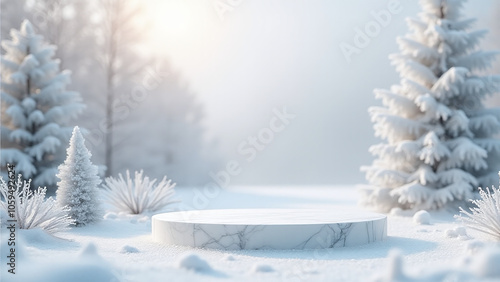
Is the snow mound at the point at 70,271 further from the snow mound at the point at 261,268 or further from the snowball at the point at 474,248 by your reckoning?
the snowball at the point at 474,248

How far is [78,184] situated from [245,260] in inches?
155

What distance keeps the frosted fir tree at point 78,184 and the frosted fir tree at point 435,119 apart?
5.60 m

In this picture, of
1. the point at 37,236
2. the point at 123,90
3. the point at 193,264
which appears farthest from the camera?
the point at 123,90

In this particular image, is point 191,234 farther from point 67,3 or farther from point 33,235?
point 67,3

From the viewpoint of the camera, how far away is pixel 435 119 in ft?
35.4

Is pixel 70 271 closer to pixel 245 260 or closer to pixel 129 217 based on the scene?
pixel 245 260

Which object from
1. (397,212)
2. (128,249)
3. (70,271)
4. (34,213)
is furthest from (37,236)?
(397,212)

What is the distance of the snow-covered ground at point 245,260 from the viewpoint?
4.17 metres

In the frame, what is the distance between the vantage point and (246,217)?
7.09 metres

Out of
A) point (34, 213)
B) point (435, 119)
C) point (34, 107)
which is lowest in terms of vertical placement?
point (34, 213)

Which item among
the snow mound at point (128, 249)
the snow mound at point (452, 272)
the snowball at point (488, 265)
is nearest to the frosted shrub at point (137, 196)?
the snow mound at point (128, 249)

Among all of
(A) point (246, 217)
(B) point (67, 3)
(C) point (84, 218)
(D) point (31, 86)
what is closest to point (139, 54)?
(B) point (67, 3)

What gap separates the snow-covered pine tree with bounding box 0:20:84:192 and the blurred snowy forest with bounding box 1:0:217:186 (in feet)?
14.5

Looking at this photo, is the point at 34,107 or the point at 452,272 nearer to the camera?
the point at 452,272
